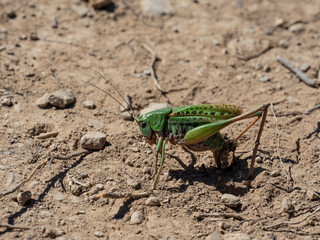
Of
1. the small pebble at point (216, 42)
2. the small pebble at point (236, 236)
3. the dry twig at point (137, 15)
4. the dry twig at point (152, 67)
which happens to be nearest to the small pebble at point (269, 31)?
the small pebble at point (216, 42)

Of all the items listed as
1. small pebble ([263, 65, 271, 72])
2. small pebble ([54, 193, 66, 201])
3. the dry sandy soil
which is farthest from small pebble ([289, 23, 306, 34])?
small pebble ([54, 193, 66, 201])

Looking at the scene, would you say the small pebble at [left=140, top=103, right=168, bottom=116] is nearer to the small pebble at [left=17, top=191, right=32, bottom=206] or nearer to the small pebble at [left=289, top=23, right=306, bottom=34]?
the small pebble at [left=17, top=191, right=32, bottom=206]

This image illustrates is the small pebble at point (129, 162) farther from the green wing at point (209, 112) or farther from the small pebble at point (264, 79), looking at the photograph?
the small pebble at point (264, 79)

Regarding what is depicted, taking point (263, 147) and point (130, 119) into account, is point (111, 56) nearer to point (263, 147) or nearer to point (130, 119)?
point (130, 119)

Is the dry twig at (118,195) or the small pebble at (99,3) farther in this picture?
the small pebble at (99,3)

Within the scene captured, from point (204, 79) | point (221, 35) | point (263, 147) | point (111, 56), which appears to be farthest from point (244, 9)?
A: point (263, 147)

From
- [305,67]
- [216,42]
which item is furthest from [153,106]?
[305,67]

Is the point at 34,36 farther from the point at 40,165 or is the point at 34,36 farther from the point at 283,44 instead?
the point at 283,44
